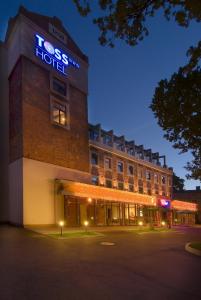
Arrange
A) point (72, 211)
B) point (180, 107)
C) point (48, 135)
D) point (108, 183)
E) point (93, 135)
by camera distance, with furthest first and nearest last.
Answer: point (108, 183) < point (93, 135) < point (72, 211) < point (48, 135) < point (180, 107)

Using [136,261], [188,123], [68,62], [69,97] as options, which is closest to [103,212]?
[69,97]

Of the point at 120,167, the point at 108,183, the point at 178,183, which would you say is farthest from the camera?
the point at 178,183

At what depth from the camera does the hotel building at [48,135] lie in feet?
101

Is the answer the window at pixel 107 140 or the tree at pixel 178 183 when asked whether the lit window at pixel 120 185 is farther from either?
the tree at pixel 178 183

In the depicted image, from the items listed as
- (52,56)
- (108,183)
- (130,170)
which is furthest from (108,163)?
(52,56)

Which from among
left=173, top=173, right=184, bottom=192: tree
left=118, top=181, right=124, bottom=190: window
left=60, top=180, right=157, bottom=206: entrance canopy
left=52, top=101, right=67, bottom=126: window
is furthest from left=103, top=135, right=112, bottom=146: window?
left=173, top=173, right=184, bottom=192: tree

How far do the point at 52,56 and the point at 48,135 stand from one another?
28.3 feet

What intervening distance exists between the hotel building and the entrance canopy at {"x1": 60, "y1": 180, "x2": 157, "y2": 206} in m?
0.10

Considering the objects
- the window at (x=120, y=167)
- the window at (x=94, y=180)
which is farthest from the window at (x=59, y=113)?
the window at (x=120, y=167)

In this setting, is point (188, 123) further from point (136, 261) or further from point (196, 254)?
point (136, 261)

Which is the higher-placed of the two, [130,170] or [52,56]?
[52,56]

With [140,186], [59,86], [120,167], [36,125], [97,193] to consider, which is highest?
[59,86]

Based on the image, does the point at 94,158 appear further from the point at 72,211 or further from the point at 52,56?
the point at 52,56

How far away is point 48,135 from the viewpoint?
33062mm
